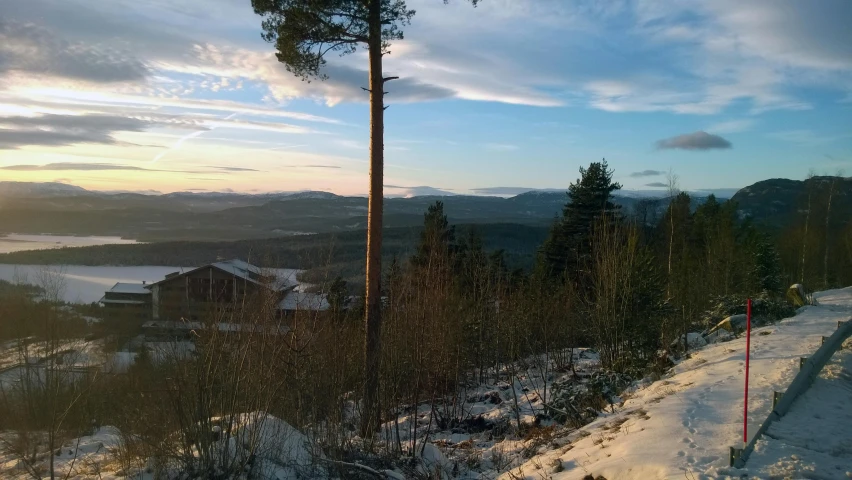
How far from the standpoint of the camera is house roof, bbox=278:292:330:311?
28.0ft

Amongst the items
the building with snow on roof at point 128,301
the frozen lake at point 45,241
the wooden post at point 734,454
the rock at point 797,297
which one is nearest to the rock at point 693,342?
the rock at point 797,297

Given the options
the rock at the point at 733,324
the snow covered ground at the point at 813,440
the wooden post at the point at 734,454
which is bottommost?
the rock at the point at 733,324

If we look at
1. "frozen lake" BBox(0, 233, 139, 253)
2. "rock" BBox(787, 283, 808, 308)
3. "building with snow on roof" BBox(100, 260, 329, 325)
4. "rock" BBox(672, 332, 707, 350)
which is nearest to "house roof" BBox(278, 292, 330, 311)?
"building with snow on roof" BBox(100, 260, 329, 325)

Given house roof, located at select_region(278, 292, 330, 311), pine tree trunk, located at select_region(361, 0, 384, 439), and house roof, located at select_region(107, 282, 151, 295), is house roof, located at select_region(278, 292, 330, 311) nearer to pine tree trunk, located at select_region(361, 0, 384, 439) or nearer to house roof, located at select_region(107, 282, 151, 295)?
pine tree trunk, located at select_region(361, 0, 384, 439)

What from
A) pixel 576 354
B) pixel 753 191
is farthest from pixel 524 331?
pixel 753 191

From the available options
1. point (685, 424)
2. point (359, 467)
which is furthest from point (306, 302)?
point (685, 424)

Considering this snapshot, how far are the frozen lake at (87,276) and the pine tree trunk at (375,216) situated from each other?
12.6 metres

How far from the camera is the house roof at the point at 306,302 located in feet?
28.0

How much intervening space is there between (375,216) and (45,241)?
31.1 meters

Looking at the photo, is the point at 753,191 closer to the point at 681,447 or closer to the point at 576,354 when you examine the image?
the point at 576,354

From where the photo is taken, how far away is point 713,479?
4.74 m

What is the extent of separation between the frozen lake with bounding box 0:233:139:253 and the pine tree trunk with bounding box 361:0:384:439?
2552cm

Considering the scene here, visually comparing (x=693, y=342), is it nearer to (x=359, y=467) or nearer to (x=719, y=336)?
(x=719, y=336)

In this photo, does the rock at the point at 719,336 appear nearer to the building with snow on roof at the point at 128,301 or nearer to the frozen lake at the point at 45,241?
the building with snow on roof at the point at 128,301
